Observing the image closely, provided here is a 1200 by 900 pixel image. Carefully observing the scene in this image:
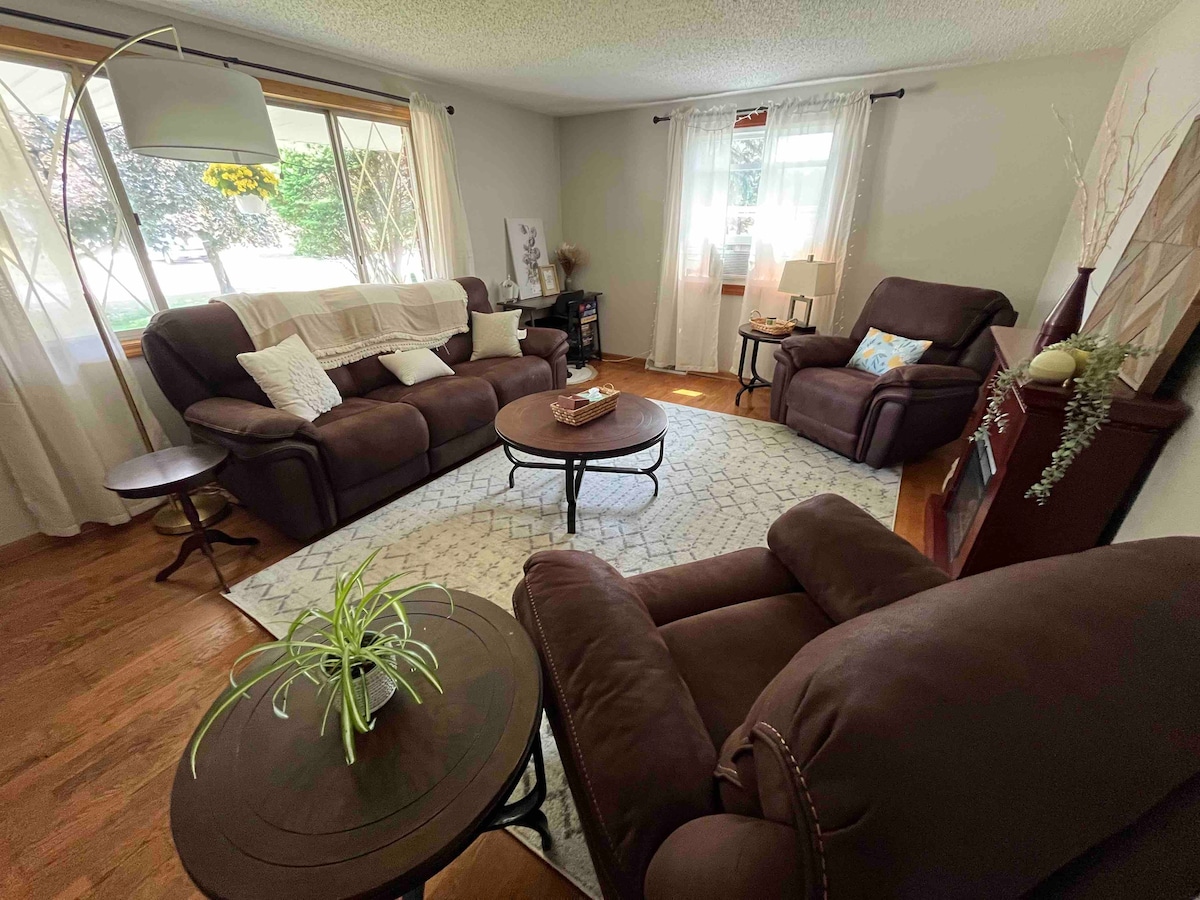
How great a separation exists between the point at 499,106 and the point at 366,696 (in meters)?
4.73

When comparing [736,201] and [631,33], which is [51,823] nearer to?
[631,33]

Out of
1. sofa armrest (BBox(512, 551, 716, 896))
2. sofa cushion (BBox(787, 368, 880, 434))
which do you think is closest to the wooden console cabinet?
sofa cushion (BBox(787, 368, 880, 434))

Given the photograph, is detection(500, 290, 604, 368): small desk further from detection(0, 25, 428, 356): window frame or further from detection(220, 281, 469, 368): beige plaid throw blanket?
detection(0, 25, 428, 356): window frame

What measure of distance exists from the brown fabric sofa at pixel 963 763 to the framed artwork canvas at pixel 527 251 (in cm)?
438

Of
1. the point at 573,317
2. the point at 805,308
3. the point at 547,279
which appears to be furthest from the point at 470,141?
the point at 805,308

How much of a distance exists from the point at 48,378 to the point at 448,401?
5.56 feet

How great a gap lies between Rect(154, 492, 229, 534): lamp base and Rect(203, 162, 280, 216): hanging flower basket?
169cm

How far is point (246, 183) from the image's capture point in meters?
2.66

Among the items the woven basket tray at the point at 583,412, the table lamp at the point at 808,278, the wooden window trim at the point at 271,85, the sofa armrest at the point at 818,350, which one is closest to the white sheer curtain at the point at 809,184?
the table lamp at the point at 808,278

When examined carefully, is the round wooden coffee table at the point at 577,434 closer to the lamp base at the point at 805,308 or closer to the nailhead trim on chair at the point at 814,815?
the nailhead trim on chair at the point at 814,815

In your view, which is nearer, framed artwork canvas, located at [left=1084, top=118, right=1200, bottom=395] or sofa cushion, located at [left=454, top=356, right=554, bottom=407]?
framed artwork canvas, located at [left=1084, top=118, right=1200, bottom=395]

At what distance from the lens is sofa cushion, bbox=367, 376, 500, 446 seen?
8.70ft

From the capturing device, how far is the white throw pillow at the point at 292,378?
2.31 metres

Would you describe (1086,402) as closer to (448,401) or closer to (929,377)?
(929,377)
